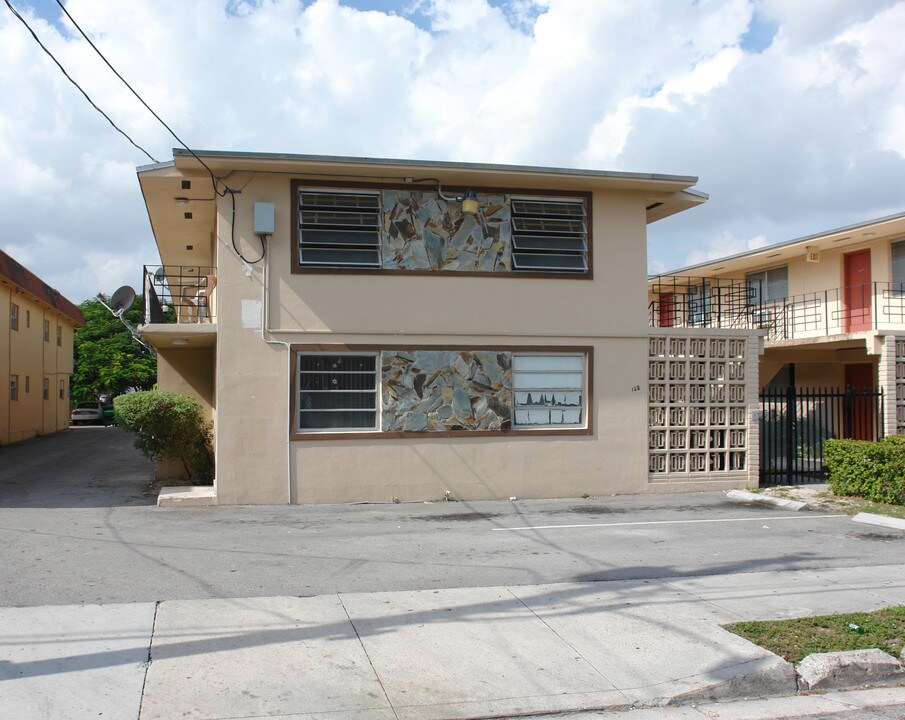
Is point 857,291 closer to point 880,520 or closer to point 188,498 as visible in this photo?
point 880,520

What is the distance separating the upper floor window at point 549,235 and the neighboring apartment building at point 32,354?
1844 centimetres

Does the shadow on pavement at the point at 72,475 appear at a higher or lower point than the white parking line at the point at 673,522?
higher

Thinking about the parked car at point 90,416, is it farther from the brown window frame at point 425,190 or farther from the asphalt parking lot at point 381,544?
the brown window frame at point 425,190

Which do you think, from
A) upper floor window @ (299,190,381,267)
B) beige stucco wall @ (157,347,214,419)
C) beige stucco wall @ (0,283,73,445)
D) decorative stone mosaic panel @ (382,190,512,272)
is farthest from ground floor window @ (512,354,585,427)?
beige stucco wall @ (0,283,73,445)

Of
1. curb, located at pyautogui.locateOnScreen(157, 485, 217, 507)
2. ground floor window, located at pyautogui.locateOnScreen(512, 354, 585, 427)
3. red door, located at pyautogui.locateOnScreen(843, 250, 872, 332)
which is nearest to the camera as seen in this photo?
curb, located at pyautogui.locateOnScreen(157, 485, 217, 507)

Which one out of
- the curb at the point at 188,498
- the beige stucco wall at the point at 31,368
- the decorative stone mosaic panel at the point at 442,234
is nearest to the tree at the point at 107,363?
the beige stucco wall at the point at 31,368

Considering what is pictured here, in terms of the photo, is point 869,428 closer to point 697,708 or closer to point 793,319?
point 793,319

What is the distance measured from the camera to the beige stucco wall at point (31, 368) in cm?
2696

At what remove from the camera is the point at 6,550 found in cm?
916

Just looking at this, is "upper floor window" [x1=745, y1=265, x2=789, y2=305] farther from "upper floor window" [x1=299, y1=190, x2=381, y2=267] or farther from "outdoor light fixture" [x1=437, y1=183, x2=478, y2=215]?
"upper floor window" [x1=299, y1=190, x2=381, y2=267]

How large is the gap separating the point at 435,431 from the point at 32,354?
77.2 feet

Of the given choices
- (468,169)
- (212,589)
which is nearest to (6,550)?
(212,589)

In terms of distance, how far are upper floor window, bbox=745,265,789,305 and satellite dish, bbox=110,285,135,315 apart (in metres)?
15.4

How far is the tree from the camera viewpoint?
49.3m
